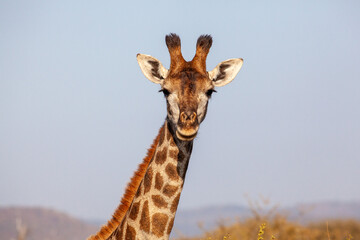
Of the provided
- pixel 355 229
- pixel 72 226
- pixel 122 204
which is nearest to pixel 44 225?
pixel 72 226

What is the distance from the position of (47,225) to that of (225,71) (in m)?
82.8

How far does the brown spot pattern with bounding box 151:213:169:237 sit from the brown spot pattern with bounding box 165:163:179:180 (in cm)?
66

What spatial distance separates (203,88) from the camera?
31.2 feet

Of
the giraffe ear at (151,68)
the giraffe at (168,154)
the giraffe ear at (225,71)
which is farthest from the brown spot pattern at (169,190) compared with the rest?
the giraffe ear at (225,71)

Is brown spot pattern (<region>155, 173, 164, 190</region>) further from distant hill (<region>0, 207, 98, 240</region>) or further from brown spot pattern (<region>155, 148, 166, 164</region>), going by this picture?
distant hill (<region>0, 207, 98, 240</region>)

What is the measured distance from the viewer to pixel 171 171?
30.4ft

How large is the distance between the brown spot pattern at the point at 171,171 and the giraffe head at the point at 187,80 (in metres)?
0.61

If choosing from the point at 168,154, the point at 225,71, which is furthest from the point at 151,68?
the point at 168,154

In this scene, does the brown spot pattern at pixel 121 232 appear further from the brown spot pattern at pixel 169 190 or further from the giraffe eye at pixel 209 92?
the giraffe eye at pixel 209 92

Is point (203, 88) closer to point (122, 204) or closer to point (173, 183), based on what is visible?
point (173, 183)

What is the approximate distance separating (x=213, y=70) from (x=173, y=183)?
7.78 feet

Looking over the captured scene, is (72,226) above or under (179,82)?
above

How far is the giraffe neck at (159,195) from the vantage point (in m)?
8.94

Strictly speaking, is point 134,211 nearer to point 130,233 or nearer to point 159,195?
point 130,233
